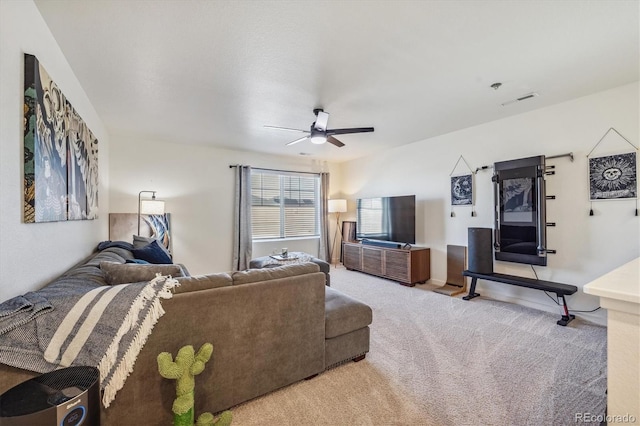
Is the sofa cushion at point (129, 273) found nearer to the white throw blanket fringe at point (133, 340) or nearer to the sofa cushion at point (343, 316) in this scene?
Result: the white throw blanket fringe at point (133, 340)

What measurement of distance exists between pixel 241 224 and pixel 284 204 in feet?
3.78

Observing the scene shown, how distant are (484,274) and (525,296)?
0.57 meters

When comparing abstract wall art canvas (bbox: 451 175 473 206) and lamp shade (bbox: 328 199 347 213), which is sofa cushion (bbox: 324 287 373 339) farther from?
lamp shade (bbox: 328 199 347 213)

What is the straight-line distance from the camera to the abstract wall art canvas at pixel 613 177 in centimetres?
267

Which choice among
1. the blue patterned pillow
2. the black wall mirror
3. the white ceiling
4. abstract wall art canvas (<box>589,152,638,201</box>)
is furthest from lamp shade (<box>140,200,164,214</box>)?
abstract wall art canvas (<box>589,152,638,201</box>)

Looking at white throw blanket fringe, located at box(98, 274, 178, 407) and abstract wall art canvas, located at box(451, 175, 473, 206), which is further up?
abstract wall art canvas, located at box(451, 175, 473, 206)

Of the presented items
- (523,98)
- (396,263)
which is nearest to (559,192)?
(523,98)

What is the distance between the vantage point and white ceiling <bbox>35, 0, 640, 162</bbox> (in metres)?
1.68

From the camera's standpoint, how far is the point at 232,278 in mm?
1616

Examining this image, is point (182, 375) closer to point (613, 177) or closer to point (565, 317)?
point (565, 317)

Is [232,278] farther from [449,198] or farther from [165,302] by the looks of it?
[449,198]

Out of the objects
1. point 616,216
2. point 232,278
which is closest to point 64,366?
point 232,278

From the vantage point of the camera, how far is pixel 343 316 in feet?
6.70

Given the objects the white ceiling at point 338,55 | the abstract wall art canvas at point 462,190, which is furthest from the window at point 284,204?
the abstract wall art canvas at point 462,190
